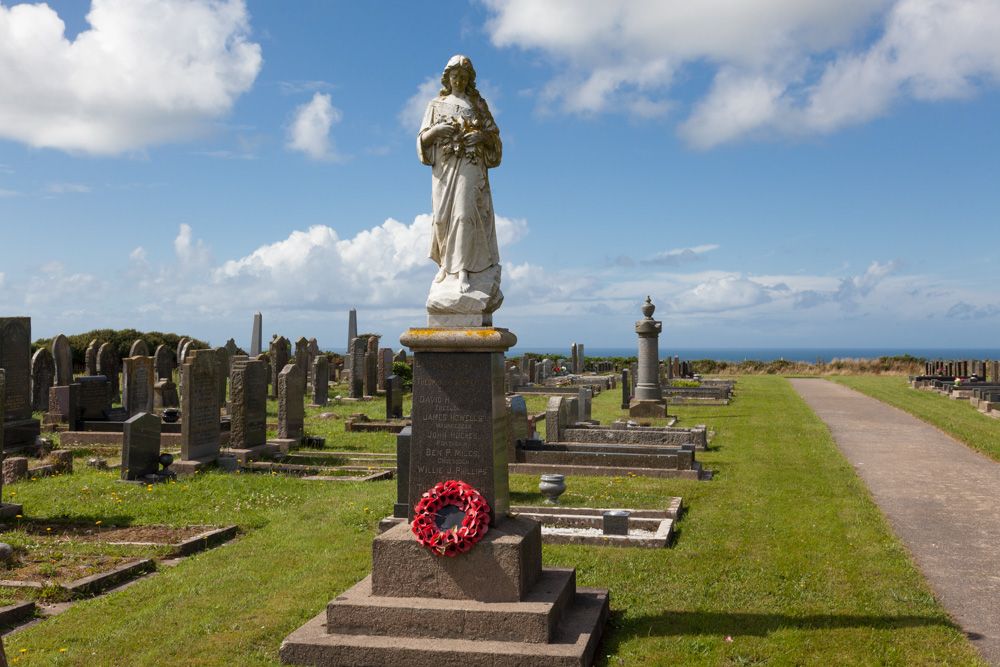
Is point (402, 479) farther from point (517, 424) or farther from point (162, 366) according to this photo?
point (162, 366)

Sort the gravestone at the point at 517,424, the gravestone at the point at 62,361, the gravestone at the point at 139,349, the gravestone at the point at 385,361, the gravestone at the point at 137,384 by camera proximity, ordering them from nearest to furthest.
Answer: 1. the gravestone at the point at 517,424
2. the gravestone at the point at 137,384
3. the gravestone at the point at 62,361
4. the gravestone at the point at 139,349
5. the gravestone at the point at 385,361

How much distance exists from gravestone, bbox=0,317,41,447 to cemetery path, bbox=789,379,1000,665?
47.5 feet

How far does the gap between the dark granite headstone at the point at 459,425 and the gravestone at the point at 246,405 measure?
341 inches

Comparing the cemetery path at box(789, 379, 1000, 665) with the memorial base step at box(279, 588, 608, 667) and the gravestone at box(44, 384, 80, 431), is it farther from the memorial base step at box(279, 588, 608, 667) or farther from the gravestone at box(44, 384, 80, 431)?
the gravestone at box(44, 384, 80, 431)

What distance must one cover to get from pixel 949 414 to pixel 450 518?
71.6ft

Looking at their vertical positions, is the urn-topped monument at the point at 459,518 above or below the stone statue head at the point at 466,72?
below

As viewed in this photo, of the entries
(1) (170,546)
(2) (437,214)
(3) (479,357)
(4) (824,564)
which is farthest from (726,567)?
(1) (170,546)

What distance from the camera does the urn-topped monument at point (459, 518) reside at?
17.1 feet

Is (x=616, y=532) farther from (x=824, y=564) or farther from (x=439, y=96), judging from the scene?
(x=439, y=96)

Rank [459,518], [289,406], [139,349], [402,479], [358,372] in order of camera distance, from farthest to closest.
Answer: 1. [358,372]
2. [139,349]
3. [289,406]
4. [402,479]
5. [459,518]

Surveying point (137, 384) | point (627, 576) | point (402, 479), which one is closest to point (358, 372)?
point (137, 384)

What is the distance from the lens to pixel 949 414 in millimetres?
22531

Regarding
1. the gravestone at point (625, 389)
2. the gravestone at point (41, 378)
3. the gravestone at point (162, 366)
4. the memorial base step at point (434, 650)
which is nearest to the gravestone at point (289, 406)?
the memorial base step at point (434, 650)

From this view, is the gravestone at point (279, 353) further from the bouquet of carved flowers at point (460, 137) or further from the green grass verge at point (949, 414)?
the bouquet of carved flowers at point (460, 137)
